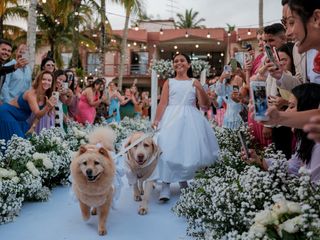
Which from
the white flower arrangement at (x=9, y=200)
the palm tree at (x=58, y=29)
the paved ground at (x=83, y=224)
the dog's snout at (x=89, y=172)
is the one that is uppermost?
the palm tree at (x=58, y=29)

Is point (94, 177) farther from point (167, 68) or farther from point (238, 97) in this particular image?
point (167, 68)

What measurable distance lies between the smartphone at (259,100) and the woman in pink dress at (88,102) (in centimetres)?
735

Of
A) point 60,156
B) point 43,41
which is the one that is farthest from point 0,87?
point 43,41

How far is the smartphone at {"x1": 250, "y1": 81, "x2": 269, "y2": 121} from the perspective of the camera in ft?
7.07

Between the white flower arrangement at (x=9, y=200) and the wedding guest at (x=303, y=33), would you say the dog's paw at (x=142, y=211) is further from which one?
the wedding guest at (x=303, y=33)

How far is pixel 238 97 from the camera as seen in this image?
17.7ft

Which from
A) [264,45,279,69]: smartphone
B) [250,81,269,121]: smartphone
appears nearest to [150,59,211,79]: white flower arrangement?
[264,45,279,69]: smartphone

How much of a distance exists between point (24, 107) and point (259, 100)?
14.4 ft

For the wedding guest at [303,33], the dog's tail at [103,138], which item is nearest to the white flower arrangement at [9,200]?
the dog's tail at [103,138]

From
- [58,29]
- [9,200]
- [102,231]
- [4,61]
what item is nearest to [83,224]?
→ [102,231]

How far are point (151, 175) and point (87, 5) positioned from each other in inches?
798

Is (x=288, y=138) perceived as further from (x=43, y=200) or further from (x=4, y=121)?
(x=4, y=121)

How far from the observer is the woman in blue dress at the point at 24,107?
18.7ft

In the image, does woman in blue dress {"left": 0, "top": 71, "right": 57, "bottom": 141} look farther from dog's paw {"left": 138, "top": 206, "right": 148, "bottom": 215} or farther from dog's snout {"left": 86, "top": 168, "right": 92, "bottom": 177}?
dog's snout {"left": 86, "top": 168, "right": 92, "bottom": 177}
